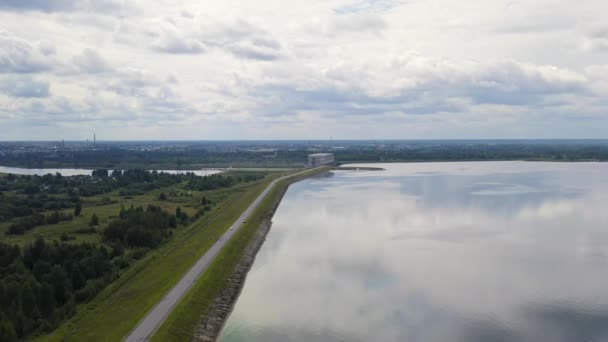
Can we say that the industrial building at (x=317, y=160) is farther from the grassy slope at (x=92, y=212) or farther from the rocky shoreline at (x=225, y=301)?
the rocky shoreline at (x=225, y=301)

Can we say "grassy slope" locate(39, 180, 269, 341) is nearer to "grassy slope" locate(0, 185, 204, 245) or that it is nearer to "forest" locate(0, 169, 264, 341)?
"forest" locate(0, 169, 264, 341)

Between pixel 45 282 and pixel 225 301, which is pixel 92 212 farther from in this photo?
pixel 225 301

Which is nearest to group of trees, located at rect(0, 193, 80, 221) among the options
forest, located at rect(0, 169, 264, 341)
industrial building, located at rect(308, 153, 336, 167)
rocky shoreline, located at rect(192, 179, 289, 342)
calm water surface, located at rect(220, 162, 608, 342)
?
forest, located at rect(0, 169, 264, 341)

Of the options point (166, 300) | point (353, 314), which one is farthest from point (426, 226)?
point (166, 300)

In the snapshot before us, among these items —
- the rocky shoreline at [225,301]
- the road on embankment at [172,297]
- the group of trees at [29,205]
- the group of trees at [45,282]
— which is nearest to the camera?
the road on embankment at [172,297]

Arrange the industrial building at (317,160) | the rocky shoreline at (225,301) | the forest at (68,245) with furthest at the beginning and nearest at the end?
the industrial building at (317,160), the rocky shoreline at (225,301), the forest at (68,245)

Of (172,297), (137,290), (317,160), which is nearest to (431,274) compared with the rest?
(172,297)

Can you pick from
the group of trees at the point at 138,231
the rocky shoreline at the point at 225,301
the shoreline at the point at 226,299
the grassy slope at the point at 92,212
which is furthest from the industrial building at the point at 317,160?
the rocky shoreline at the point at 225,301
